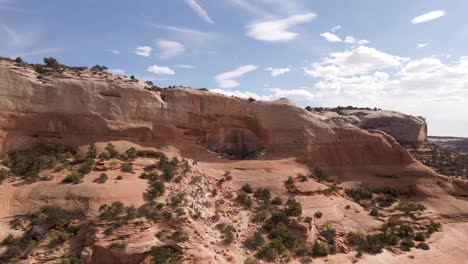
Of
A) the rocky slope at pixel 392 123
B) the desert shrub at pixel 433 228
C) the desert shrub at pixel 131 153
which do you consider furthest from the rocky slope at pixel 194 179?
the rocky slope at pixel 392 123

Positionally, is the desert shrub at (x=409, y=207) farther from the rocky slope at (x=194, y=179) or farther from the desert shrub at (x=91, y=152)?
the desert shrub at (x=91, y=152)

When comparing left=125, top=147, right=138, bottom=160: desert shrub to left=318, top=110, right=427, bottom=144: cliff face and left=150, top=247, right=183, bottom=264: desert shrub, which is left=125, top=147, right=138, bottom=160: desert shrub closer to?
A: left=150, top=247, right=183, bottom=264: desert shrub

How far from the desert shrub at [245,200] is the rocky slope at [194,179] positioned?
12cm

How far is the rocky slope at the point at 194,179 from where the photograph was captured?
1564 cm

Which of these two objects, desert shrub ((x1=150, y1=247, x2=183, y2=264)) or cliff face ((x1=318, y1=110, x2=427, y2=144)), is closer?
desert shrub ((x1=150, y1=247, x2=183, y2=264))

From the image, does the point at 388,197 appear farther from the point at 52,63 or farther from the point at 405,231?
the point at 52,63

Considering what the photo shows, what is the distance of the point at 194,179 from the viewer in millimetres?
20781

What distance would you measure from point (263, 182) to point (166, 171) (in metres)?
6.35

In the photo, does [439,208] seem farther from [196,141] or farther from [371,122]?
[371,122]

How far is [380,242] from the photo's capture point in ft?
66.4

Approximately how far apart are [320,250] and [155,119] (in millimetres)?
12745

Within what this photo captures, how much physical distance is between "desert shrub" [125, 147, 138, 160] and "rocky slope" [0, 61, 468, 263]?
0.56 ft

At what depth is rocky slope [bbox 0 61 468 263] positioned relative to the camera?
15.6m

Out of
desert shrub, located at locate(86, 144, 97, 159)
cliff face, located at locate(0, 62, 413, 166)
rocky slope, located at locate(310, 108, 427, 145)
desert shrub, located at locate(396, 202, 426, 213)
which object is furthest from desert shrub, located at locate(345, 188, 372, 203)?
rocky slope, located at locate(310, 108, 427, 145)
